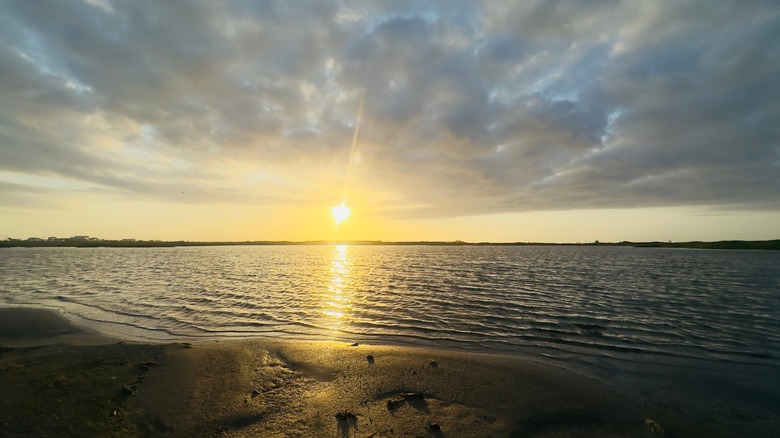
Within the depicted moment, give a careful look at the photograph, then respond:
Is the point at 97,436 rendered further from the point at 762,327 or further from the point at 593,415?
the point at 762,327

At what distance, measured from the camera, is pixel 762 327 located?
784 inches

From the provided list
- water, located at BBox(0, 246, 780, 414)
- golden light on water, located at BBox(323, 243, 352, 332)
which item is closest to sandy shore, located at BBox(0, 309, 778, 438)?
water, located at BBox(0, 246, 780, 414)

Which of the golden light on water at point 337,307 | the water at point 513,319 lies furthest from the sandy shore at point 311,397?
the golden light on water at point 337,307

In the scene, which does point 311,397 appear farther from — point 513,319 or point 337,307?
point 337,307

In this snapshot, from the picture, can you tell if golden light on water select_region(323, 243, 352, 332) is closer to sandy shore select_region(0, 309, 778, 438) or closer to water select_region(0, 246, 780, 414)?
A: water select_region(0, 246, 780, 414)

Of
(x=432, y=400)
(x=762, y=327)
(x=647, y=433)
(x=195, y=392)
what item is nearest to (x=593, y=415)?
(x=647, y=433)

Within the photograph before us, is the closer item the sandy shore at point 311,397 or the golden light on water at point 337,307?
the sandy shore at point 311,397

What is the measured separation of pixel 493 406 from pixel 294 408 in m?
5.97

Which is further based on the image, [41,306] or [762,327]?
[41,306]

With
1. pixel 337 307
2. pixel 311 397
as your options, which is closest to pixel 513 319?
pixel 337 307

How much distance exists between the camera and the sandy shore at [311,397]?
8.56m

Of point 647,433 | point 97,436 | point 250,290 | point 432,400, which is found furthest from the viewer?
point 250,290

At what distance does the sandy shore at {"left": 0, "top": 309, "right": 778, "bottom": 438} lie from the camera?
28.1 ft

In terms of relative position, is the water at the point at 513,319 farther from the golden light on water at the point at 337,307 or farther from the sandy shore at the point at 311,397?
the sandy shore at the point at 311,397
